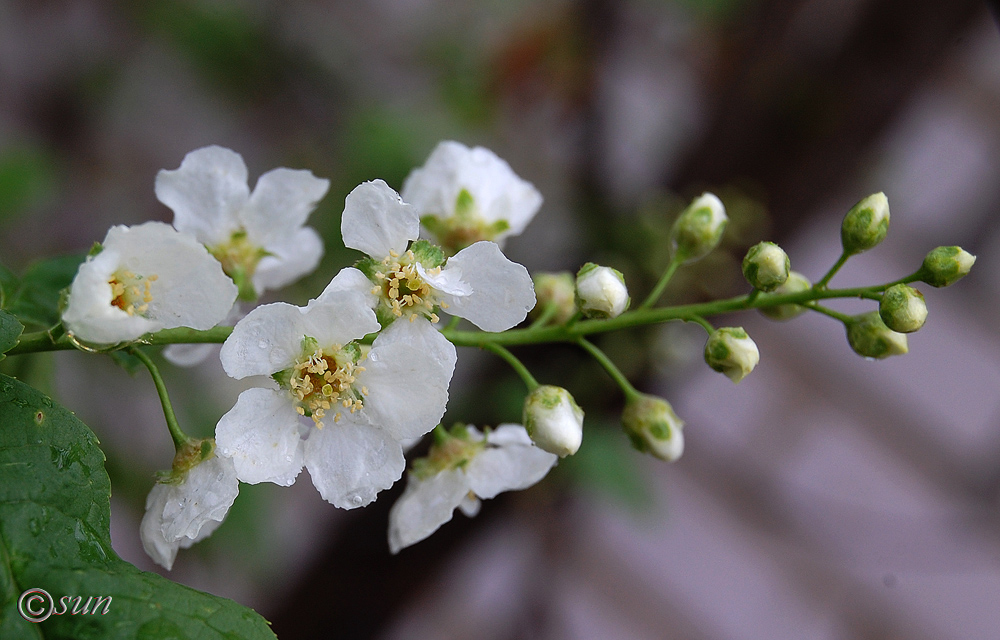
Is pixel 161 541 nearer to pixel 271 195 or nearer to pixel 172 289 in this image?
pixel 172 289

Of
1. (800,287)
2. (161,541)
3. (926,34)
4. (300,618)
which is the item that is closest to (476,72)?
(926,34)

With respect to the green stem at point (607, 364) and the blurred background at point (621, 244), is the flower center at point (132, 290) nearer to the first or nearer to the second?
the blurred background at point (621, 244)

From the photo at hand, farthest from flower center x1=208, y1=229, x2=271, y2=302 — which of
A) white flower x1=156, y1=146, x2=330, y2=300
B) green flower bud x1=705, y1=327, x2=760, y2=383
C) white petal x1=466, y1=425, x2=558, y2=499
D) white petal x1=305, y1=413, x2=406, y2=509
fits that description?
green flower bud x1=705, y1=327, x2=760, y2=383

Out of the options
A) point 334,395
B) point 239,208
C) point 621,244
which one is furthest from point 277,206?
point 621,244

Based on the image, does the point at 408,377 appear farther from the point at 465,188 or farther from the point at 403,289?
the point at 465,188

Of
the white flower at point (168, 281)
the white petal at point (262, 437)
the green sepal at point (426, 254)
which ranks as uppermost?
the green sepal at point (426, 254)

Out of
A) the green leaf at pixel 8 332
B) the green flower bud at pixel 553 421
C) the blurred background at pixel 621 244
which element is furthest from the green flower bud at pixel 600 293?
the blurred background at pixel 621 244
